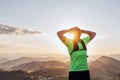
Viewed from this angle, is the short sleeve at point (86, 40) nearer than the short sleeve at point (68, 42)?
No

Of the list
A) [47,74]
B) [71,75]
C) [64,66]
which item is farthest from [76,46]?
[64,66]

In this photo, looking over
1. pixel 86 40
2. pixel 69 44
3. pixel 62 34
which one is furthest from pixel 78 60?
pixel 62 34

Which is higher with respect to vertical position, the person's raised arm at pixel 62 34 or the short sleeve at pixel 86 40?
the person's raised arm at pixel 62 34

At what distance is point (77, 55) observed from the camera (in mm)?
9266

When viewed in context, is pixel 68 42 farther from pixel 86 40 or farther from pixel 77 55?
pixel 86 40

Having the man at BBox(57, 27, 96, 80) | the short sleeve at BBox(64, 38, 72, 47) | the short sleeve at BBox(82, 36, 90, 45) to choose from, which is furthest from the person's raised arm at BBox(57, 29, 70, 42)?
the short sleeve at BBox(82, 36, 90, 45)

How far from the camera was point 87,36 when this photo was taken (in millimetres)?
10328

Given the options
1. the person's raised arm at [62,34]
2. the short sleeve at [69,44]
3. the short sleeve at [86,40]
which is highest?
the person's raised arm at [62,34]

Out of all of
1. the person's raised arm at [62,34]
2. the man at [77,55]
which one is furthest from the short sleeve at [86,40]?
the person's raised arm at [62,34]

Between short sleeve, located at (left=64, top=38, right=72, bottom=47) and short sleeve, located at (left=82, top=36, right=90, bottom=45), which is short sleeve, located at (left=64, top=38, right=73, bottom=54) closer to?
short sleeve, located at (left=64, top=38, right=72, bottom=47)

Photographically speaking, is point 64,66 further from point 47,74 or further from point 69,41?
point 69,41

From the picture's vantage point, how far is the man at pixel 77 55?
9180mm

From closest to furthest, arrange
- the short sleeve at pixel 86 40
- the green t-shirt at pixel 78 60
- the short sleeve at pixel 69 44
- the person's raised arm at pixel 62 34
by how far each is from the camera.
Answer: the green t-shirt at pixel 78 60, the short sleeve at pixel 69 44, the person's raised arm at pixel 62 34, the short sleeve at pixel 86 40

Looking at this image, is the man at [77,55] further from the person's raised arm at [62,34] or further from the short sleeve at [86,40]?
the short sleeve at [86,40]
